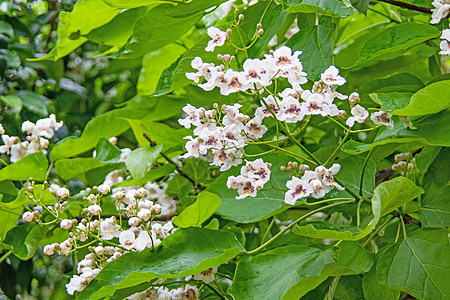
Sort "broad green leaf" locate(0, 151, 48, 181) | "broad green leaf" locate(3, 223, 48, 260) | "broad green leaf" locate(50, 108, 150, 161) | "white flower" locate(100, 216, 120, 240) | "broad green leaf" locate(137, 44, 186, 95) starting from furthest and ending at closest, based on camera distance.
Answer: "broad green leaf" locate(137, 44, 186, 95) < "broad green leaf" locate(50, 108, 150, 161) < "broad green leaf" locate(0, 151, 48, 181) < "broad green leaf" locate(3, 223, 48, 260) < "white flower" locate(100, 216, 120, 240)

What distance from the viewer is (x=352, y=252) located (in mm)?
796

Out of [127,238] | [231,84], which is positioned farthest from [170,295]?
[231,84]

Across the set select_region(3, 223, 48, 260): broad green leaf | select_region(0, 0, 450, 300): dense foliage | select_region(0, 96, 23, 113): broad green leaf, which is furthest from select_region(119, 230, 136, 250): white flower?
select_region(0, 96, 23, 113): broad green leaf

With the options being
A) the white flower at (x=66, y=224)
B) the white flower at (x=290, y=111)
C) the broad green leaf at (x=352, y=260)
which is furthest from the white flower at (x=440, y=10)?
the white flower at (x=66, y=224)

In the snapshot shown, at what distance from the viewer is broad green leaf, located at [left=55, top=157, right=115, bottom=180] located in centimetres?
116

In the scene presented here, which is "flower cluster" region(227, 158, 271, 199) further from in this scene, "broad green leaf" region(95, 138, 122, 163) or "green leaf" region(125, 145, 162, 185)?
"broad green leaf" region(95, 138, 122, 163)

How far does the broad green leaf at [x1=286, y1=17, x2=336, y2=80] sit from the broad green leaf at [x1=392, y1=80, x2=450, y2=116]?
0.19m

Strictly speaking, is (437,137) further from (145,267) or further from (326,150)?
(145,267)

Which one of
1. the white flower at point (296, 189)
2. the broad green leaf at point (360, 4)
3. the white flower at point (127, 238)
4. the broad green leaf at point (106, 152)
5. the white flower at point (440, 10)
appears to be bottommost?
the broad green leaf at point (106, 152)

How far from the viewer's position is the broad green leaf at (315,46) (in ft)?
2.96

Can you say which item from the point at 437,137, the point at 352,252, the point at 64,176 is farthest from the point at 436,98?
the point at 64,176

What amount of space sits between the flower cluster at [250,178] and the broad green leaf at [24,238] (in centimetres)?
40

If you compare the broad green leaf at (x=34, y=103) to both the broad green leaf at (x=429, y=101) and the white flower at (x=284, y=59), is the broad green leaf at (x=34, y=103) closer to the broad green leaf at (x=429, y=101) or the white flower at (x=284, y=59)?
the white flower at (x=284, y=59)

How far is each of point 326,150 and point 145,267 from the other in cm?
39
